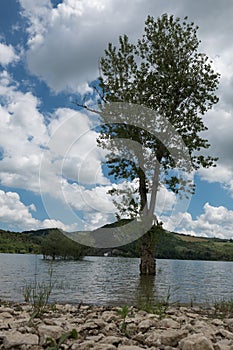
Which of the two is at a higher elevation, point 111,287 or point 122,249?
point 122,249

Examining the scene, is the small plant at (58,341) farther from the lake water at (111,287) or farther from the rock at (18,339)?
the lake water at (111,287)

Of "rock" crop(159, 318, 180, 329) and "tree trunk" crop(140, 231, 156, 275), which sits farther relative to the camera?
"tree trunk" crop(140, 231, 156, 275)

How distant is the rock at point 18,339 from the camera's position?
5.42m

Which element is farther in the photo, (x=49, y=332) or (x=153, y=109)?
(x=153, y=109)

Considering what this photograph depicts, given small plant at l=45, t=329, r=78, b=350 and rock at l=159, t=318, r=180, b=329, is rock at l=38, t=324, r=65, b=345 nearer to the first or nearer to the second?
small plant at l=45, t=329, r=78, b=350

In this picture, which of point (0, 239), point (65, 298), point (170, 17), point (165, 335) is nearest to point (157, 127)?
point (170, 17)

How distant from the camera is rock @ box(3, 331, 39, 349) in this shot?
542 cm

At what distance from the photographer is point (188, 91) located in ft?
105

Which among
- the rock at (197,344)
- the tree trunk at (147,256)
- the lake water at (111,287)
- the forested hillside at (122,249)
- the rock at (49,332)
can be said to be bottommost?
the lake water at (111,287)

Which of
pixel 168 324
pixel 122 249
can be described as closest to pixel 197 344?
pixel 168 324

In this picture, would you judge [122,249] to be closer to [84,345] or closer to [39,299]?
[39,299]

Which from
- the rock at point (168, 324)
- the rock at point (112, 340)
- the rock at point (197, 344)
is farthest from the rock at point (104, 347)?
the rock at point (168, 324)

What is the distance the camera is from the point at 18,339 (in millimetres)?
5574

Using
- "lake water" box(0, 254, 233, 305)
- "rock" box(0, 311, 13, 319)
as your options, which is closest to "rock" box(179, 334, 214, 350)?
"lake water" box(0, 254, 233, 305)
